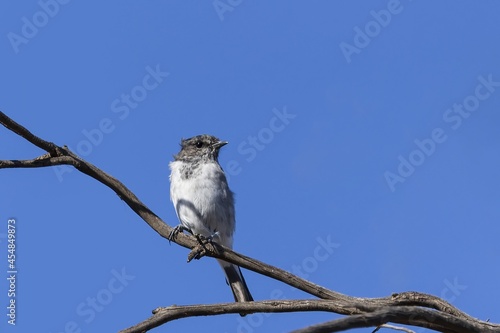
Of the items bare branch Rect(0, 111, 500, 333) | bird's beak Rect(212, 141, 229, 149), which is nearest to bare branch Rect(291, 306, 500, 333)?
bare branch Rect(0, 111, 500, 333)

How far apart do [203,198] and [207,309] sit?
3.51 metres

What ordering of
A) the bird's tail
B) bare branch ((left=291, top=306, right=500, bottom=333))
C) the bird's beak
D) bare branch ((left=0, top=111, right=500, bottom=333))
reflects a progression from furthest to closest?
1. the bird's beak
2. the bird's tail
3. bare branch ((left=0, top=111, right=500, bottom=333))
4. bare branch ((left=291, top=306, right=500, bottom=333))

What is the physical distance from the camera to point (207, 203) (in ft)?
25.1

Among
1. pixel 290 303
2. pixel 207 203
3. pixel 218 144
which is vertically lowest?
pixel 290 303

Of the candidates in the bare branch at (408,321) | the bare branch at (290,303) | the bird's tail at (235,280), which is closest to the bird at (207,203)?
the bird's tail at (235,280)

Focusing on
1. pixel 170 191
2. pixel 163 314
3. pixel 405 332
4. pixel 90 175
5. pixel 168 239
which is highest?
pixel 170 191

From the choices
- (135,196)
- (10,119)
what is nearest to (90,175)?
(135,196)

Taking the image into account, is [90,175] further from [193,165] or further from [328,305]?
[193,165]

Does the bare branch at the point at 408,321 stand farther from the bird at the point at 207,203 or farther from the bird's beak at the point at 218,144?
the bird's beak at the point at 218,144

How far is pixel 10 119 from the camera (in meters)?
4.79

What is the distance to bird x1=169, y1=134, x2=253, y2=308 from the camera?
7480mm

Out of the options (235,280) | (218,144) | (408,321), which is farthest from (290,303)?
(218,144)

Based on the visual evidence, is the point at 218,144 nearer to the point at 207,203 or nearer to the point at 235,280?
the point at 207,203

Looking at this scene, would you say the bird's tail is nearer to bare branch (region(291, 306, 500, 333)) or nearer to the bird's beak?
the bird's beak
